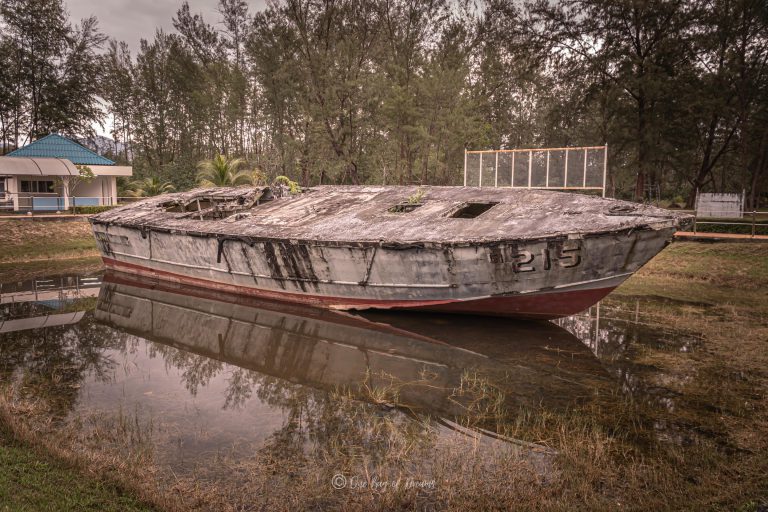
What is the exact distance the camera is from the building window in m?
31.8

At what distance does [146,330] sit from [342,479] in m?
8.52

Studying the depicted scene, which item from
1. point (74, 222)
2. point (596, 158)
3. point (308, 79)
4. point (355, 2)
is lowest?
point (74, 222)

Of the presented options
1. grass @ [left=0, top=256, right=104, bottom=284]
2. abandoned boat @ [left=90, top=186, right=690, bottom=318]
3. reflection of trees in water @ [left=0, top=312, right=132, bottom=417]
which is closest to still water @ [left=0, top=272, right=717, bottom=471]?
reflection of trees in water @ [left=0, top=312, right=132, bottom=417]

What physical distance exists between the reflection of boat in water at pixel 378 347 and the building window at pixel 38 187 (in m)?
22.7

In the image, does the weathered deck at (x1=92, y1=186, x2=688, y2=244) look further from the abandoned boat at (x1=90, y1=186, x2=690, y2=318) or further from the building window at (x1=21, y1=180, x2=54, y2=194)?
the building window at (x1=21, y1=180, x2=54, y2=194)

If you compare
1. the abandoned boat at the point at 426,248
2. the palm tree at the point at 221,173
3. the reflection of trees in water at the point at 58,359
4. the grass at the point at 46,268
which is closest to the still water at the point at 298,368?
the reflection of trees in water at the point at 58,359

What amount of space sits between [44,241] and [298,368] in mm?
20276

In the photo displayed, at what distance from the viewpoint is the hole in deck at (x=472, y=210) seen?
13.6 metres

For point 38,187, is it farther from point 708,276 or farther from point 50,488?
point 708,276

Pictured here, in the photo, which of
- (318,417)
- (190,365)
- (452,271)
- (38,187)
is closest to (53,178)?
(38,187)

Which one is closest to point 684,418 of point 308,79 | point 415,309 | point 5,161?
point 415,309

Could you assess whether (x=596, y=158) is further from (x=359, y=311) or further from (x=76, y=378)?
(x=76, y=378)

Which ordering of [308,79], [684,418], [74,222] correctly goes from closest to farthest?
[684,418] → [74,222] → [308,79]

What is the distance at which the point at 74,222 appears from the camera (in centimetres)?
2611
